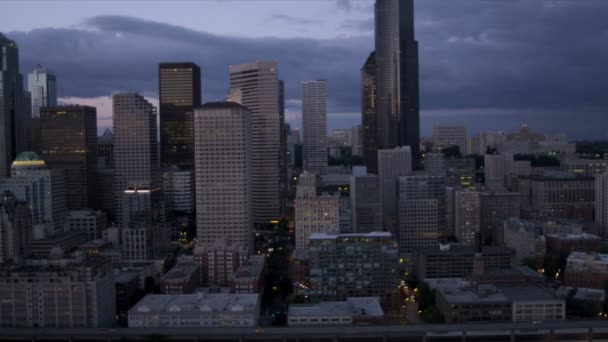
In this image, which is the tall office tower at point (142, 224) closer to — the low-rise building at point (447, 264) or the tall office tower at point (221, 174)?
the tall office tower at point (221, 174)

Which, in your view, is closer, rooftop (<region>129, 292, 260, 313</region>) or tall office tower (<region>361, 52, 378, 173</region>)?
rooftop (<region>129, 292, 260, 313</region>)

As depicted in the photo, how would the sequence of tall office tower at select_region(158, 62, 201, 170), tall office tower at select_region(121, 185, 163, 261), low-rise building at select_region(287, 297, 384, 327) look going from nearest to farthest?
low-rise building at select_region(287, 297, 384, 327), tall office tower at select_region(121, 185, 163, 261), tall office tower at select_region(158, 62, 201, 170)

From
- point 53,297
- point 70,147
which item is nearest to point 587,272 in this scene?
point 53,297

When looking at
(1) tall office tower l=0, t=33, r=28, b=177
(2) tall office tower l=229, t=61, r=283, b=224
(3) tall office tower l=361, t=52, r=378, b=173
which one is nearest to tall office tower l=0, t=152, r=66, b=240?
(1) tall office tower l=0, t=33, r=28, b=177

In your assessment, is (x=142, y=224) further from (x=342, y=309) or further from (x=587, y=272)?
(x=587, y=272)

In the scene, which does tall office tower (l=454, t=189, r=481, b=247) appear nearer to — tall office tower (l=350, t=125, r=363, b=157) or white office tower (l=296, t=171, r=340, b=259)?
white office tower (l=296, t=171, r=340, b=259)

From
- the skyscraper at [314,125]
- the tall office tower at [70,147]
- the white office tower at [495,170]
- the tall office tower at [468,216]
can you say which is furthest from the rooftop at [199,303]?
the skyscraper at [314,125]
